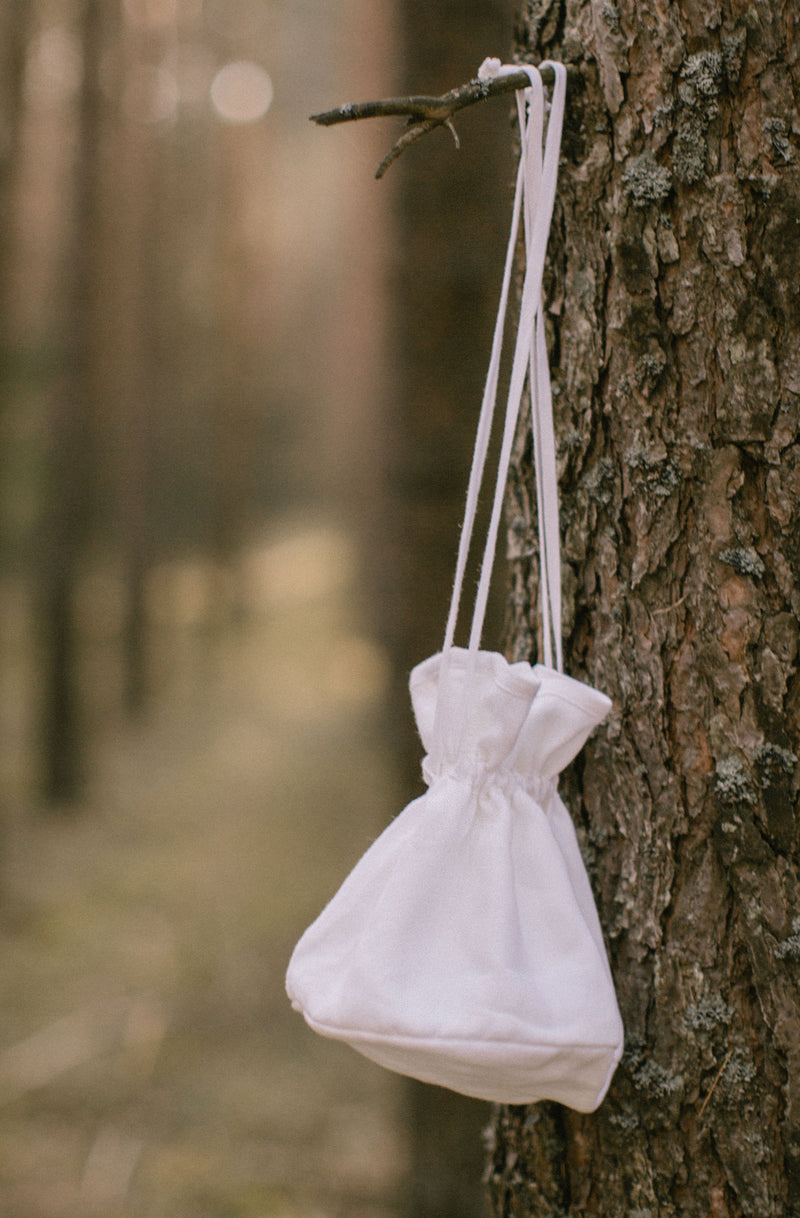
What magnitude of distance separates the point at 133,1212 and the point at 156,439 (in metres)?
10.6

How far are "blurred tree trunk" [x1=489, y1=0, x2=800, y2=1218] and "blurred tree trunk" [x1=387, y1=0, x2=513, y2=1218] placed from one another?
1.26 metres

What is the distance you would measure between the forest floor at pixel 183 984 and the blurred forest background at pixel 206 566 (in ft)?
0.07

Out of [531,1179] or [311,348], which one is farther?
[311,348]

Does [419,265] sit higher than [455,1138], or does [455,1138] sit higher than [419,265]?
[419,265]

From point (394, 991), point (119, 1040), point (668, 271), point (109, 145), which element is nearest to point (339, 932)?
point (394, 991)

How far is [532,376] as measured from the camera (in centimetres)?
113

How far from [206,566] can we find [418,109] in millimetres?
15589

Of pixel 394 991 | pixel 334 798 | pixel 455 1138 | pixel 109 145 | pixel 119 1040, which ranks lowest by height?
pixel 334 798

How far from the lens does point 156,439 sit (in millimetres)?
12688

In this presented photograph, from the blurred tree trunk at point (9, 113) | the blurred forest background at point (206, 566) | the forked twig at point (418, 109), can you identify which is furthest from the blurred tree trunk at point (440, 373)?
the blurred tree trunk at point (9, 113)

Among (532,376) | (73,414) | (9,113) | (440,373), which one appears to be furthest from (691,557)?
(73,414)

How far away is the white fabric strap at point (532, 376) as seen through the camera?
3.40 feet

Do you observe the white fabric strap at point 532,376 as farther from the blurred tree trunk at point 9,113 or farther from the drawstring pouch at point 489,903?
the blurred tree trunk at point 9,113

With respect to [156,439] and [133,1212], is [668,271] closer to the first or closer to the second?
[133,1212]
